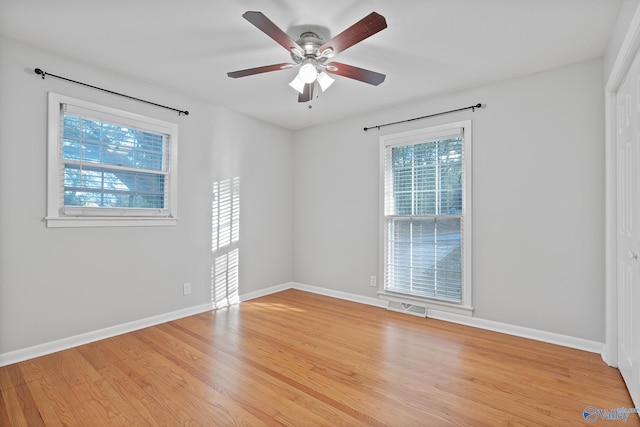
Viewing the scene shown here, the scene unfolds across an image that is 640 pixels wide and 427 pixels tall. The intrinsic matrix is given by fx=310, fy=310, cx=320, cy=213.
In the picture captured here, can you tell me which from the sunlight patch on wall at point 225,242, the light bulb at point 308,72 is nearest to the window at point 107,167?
the sunlight patch on wall at point 225,242

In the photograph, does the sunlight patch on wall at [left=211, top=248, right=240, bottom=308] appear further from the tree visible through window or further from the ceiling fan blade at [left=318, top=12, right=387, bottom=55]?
the ceiling fan blade at [left=318, top=12, right=387, bottom=55]

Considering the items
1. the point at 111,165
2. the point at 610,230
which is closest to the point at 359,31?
the point at 610,230

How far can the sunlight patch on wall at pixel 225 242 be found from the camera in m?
3.92

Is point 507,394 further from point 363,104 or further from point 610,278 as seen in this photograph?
point 363,104

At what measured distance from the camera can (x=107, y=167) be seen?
2.97 meters

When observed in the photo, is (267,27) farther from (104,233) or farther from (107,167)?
(104,233)

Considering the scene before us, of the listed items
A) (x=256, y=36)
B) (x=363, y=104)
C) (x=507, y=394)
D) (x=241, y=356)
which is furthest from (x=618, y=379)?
(x=256, y=36)

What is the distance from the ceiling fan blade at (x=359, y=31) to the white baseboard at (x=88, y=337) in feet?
10.2

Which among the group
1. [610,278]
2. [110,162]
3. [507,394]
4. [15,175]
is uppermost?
[110,162]

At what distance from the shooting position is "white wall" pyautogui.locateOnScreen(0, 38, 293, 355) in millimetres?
2461

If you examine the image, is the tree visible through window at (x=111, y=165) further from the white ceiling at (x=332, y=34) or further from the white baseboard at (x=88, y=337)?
the white baseboard at (x=88, y=337)

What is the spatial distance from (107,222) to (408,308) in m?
3.38

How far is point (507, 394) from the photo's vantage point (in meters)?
2.05

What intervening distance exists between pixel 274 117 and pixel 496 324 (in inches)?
146
